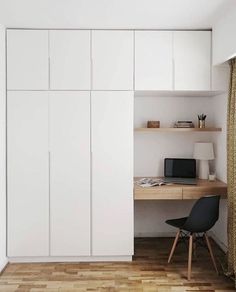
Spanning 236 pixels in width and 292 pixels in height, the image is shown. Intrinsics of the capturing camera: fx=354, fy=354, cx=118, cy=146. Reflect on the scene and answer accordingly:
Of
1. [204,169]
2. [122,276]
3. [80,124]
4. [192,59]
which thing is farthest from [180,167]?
[122,276]

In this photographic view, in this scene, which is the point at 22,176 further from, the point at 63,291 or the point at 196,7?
the point at 196,7

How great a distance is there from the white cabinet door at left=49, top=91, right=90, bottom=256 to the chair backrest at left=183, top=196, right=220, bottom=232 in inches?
44.5

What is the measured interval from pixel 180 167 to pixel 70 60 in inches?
76.2

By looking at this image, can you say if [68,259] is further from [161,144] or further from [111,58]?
[111,58]

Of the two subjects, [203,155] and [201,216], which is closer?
[201,216]

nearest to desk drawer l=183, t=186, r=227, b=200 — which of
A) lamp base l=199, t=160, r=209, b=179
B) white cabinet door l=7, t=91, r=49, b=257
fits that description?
lamp base l=199, t=160, r=209, b=179

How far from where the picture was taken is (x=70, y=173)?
3912 millimetres

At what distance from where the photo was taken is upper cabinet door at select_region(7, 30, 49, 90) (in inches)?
151

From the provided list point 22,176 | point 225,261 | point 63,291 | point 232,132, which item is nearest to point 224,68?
point 232,132

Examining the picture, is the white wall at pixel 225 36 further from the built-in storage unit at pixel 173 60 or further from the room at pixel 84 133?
the built-in storage unit at pixel 173 60

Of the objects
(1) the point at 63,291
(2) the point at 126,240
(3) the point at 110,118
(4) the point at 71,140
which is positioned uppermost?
(3) the point at 110,118

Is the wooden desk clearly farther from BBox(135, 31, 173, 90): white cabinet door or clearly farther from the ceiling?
the ceiling

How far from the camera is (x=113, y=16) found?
11.5 feet

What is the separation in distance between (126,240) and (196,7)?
2.52 m
